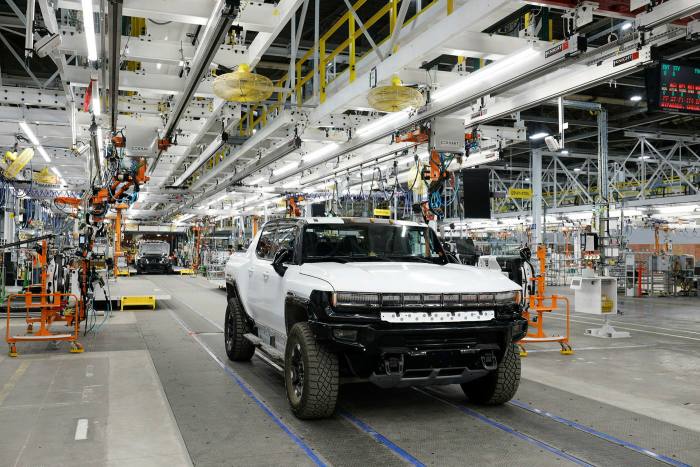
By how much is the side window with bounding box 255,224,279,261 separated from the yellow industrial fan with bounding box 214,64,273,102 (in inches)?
66.7

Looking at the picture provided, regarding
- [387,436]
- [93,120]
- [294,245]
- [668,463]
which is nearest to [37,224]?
[93,120]

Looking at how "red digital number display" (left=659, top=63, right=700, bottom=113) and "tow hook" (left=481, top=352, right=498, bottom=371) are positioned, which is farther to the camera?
"red digital number display" (left=659, top=63, right=700, bottom=113)

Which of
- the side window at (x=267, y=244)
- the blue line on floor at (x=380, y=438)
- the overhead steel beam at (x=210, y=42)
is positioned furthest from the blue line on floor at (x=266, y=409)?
the overhead steel beam at (x=210, y=42)

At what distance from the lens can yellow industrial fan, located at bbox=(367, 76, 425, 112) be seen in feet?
24.8

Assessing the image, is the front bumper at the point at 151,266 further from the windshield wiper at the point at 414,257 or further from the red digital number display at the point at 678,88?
the red digital number display at the point at 678,88

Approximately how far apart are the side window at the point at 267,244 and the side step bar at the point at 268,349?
0.95 meters

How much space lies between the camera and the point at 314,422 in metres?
5.03

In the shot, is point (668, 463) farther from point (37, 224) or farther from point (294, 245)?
point (37, 224)

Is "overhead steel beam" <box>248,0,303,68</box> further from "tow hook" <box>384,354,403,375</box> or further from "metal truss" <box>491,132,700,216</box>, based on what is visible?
"metal truss" <box>491,132,700,216</box>

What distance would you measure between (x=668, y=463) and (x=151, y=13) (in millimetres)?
6127

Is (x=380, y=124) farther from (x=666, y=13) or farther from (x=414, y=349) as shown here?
(x=414, y=349)

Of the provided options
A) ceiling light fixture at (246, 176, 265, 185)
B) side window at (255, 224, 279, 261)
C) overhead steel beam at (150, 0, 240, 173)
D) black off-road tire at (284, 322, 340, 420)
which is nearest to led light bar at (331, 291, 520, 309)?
black off-road tire at (284, 322, 340, 420)

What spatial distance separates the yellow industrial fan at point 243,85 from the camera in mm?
7270

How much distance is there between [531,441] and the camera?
460cm
